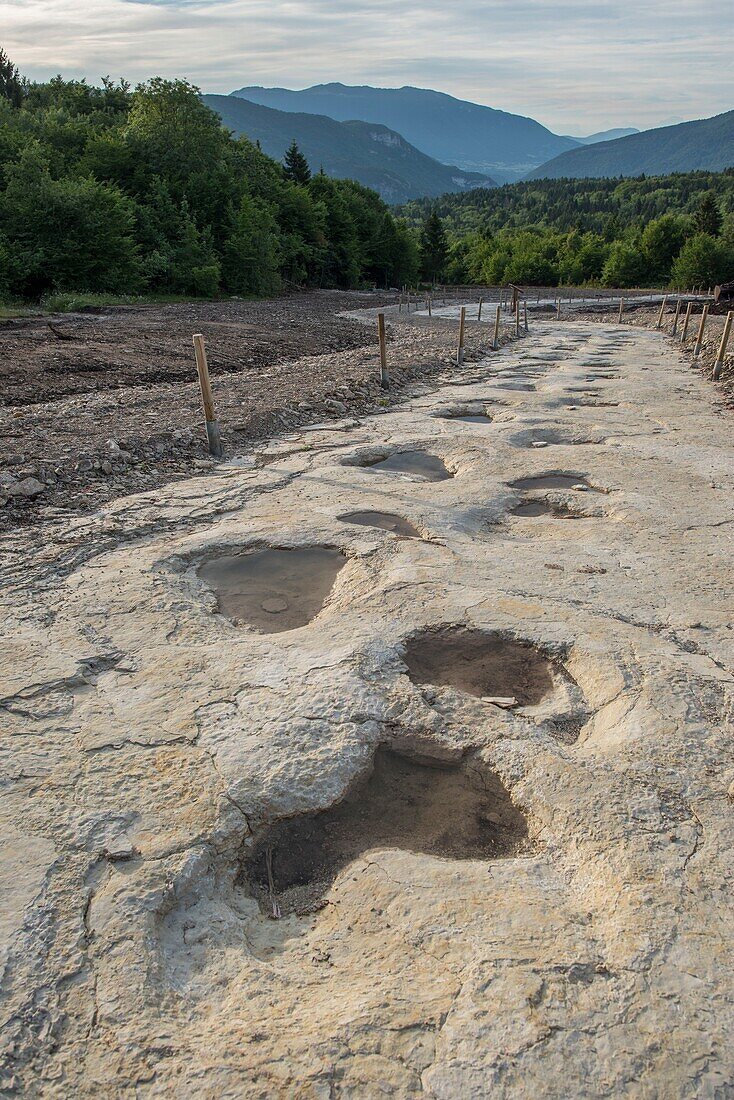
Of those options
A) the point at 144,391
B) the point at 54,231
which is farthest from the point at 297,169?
the point at 144,391

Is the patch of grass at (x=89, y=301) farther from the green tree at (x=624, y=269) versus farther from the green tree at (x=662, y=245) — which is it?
the green tree at (x=662, y=245)

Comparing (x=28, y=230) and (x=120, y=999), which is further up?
(x=28, y=230)

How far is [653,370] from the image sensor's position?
1484 cm

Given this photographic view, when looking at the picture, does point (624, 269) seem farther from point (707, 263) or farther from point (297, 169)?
point (297, 169)

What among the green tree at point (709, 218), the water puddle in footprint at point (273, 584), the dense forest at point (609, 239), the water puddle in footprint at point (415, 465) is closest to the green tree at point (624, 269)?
the dense forest at point (609, 239)

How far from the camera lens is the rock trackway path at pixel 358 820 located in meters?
1.87

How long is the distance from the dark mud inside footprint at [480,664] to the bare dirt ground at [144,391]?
344 centimetres

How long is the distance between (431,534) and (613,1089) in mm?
3908

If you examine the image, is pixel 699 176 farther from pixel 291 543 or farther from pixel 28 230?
pixel 291 543

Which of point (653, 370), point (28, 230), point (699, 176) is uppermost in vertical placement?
point (699, 176)

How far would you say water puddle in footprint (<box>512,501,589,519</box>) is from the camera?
593 centimetres

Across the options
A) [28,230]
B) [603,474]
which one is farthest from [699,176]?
[603,474]

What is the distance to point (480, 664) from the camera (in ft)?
12.2

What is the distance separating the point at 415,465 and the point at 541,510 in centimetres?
183
